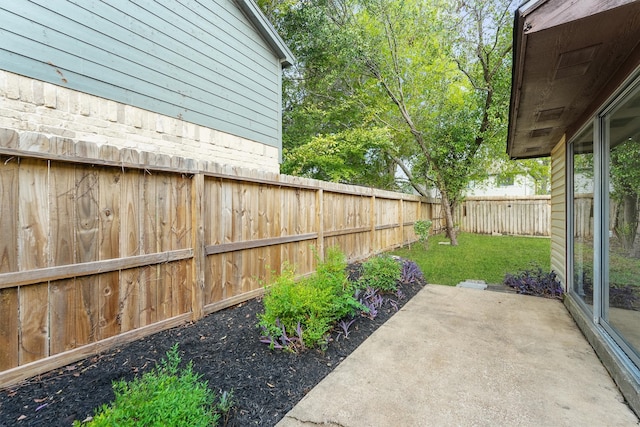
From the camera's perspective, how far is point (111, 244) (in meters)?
2.31

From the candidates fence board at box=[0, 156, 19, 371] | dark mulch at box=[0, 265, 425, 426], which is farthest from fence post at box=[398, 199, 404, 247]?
fence board at box=[0, 156, 19, 371]

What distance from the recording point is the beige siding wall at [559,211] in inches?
152

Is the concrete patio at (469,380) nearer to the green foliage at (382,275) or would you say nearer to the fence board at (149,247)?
the green foliage at (382,275)

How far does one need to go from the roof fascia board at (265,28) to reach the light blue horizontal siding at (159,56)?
0.13 meters

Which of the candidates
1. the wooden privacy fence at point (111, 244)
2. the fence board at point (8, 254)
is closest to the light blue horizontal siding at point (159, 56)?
the wooden privacy fence at point (111, 244)

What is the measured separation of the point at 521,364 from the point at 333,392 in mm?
1500

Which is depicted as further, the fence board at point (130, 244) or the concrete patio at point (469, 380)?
the fence board at point (130, 244)

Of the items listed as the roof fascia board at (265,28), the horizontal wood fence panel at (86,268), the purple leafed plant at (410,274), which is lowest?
the purple leafed plant at (410,274)

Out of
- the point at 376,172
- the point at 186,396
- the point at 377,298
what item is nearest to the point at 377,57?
the point at 376,172

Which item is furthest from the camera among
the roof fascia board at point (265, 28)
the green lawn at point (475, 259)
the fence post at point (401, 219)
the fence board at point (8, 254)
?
the fence post at point (401, 219)

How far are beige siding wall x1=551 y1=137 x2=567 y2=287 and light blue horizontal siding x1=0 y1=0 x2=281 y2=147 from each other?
4708mm

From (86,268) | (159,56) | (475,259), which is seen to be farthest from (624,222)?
(475,259)

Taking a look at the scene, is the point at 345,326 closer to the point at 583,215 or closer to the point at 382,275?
the point at 382,275

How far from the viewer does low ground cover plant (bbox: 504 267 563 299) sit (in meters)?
4.07
